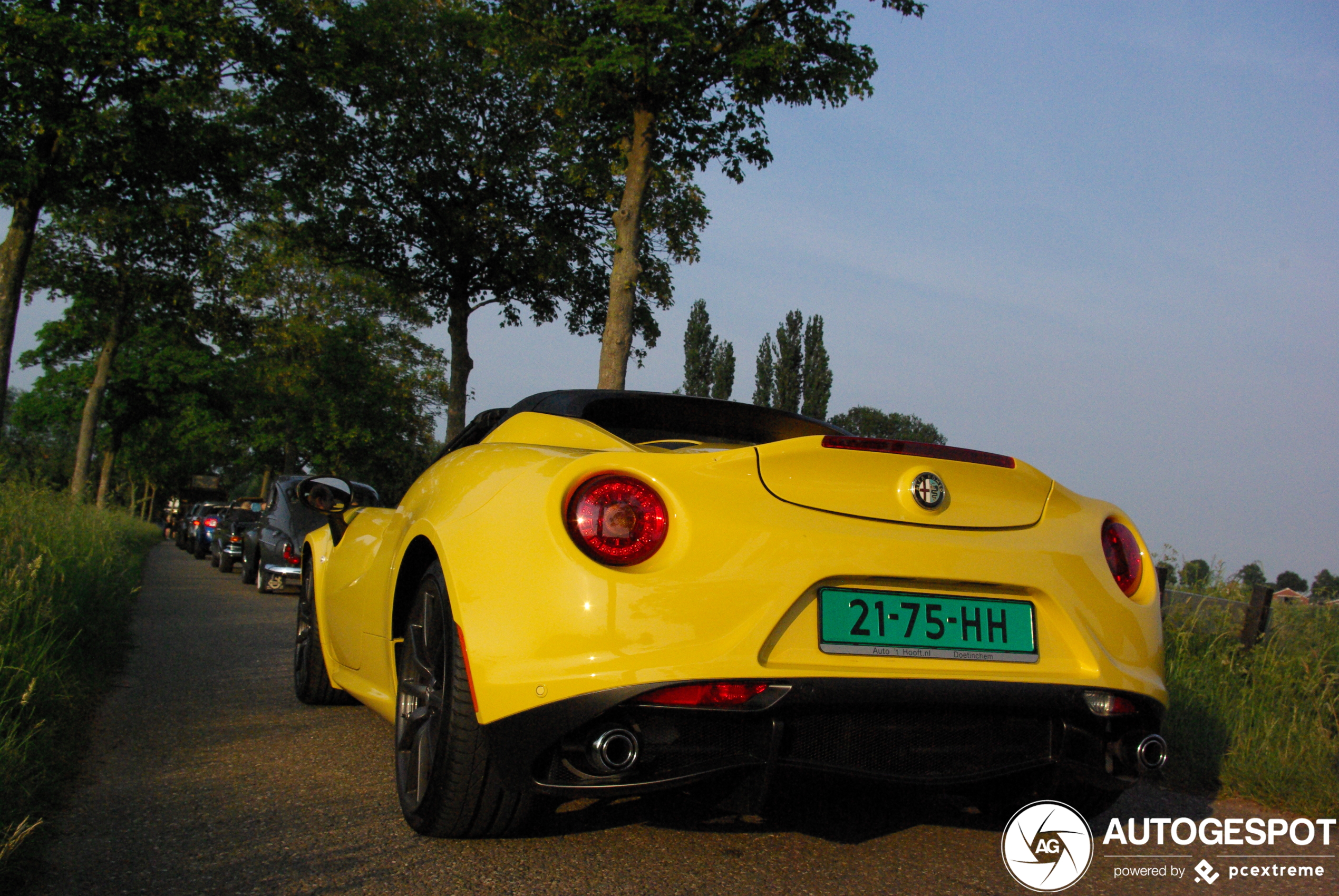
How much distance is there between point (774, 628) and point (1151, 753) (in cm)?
115

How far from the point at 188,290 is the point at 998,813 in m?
24.0

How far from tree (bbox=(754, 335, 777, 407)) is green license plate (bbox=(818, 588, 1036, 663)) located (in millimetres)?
66841

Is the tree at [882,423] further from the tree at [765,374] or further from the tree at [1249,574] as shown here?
the tree at [1249,574]

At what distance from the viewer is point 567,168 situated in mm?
16281

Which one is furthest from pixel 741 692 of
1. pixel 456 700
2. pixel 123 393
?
pixel 123 393

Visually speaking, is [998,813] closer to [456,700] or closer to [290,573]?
[456,700]

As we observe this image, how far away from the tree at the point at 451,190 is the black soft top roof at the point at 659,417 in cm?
1715

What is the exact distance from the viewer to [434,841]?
312cm

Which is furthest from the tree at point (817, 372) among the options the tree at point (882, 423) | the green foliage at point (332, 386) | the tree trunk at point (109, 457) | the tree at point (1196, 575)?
the tree at point (1196, 575)

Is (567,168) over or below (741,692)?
over

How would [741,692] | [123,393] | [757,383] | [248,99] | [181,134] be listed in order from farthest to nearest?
[757,383] < [123,393] < [248,99] < [181,134] < [741,692]

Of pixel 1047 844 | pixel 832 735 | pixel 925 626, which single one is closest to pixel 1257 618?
pixel 1047 844

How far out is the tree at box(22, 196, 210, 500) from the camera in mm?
18281

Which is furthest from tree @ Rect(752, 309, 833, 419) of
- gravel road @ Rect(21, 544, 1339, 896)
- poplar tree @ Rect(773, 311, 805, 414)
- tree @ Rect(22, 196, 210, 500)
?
gravel road @ Rect(21, 544, 1339, 896)
